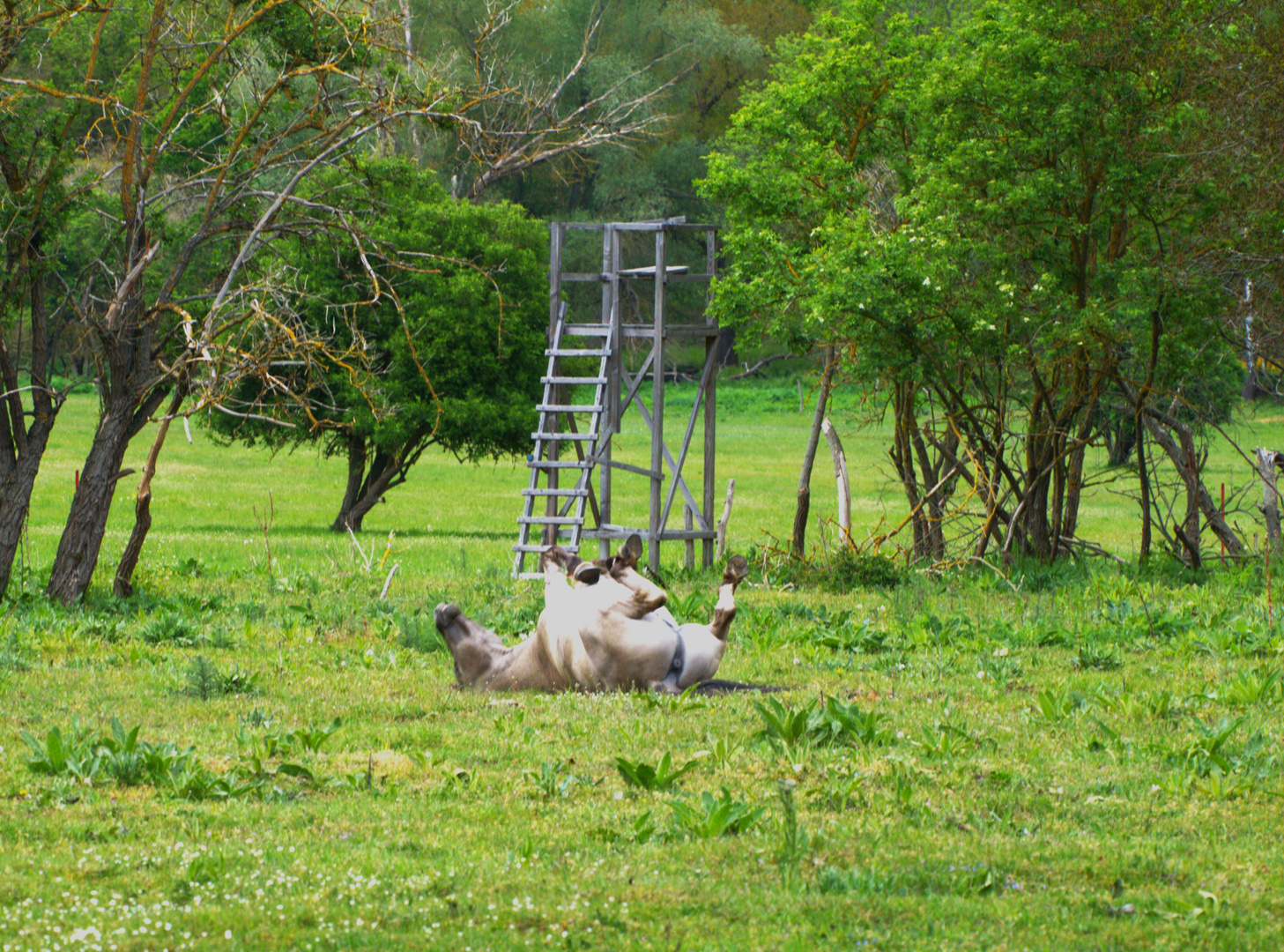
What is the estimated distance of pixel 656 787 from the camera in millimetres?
5953

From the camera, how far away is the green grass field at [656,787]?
4.35 meters

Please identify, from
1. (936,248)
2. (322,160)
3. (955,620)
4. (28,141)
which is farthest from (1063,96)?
(28,141)

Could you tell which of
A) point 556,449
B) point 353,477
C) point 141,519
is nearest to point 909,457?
point 556,449

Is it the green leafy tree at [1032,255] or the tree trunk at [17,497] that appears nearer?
the tree trunk at [17,497]

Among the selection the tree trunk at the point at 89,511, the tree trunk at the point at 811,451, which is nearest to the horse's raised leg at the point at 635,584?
the tree trunk at the point at 89,511

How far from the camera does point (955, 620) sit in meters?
11.2

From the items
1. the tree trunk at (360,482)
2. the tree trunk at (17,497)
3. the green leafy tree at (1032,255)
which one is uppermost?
the green leafy tree at (1032,255)

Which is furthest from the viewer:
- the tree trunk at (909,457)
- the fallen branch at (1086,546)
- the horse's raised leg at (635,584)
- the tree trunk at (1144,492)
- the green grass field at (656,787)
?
the tree trunk at (909,457)

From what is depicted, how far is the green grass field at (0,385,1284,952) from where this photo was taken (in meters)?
4.35

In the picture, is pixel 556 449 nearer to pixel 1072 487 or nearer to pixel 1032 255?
pixel 1032 255

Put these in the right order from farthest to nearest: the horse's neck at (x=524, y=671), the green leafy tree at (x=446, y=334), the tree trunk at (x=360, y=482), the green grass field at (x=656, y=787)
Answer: the tree trunk at (x=360, y=482)
the green leafy tree at (x=446, y=334)
the horse's neck at (x=524, y=671)
the green grass field at (x=656, y=787)

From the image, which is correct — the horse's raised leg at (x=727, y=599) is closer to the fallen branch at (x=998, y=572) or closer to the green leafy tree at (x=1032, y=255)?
the fallen branch at (x=998, y=572)

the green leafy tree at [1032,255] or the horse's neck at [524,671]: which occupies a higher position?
the green leafy tree at [1032,255]

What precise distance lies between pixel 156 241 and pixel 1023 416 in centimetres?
1090
